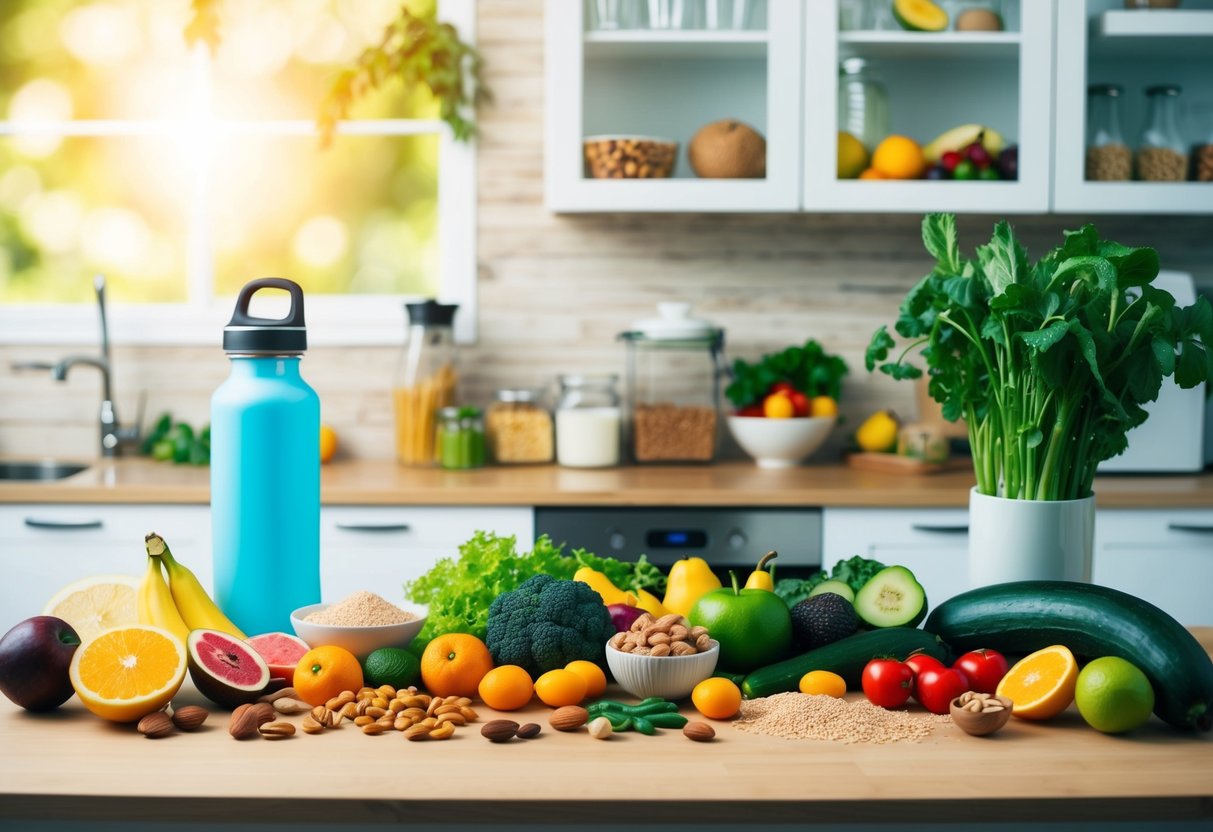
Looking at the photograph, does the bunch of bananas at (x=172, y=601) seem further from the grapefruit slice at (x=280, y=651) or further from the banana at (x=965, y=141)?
the banana at (x=965, y=141)

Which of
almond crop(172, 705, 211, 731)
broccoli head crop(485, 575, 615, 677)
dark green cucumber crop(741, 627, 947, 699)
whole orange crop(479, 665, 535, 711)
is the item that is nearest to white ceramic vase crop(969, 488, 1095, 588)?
dark green cucumber crop(741, 627, 947, 699)

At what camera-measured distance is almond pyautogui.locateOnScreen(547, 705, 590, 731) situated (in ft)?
3.91

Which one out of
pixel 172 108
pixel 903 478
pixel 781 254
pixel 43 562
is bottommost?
pixel 43 562

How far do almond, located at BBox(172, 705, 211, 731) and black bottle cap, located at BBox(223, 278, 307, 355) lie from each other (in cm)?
44

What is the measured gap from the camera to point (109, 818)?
1028mm

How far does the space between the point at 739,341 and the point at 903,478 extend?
2.29 feet

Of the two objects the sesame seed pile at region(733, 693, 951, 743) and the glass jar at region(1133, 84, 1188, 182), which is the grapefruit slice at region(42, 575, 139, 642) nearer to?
the sesame seed pile at region(733, 693, 951, 743)

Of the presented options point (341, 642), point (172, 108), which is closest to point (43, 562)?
point (172, 108)

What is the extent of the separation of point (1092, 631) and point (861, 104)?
2.19 meters

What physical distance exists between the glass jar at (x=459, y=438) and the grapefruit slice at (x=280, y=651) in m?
1.79

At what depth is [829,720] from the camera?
1205 mm

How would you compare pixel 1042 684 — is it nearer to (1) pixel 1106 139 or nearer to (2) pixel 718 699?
(2) pixel 718 699

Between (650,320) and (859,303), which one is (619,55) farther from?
(859,303)

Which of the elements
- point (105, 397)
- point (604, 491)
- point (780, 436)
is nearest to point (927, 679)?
point (604, 491)
